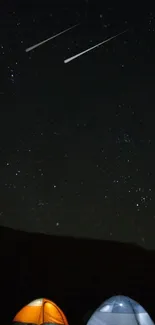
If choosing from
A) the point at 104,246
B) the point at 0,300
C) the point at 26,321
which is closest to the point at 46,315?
the point at 26,321

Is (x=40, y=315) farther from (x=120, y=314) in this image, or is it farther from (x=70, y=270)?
(x=70, y=270)

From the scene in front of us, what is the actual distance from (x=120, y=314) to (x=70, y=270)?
10613 millimetres

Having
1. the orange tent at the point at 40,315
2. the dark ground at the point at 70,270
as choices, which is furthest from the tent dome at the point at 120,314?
the dark ground at the point at 70,270

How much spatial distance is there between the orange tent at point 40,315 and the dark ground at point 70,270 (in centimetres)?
727

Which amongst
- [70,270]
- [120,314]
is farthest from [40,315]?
[70,270]

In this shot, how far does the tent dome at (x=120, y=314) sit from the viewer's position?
5.14 meters

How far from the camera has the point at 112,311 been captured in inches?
207

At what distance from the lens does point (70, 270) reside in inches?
616

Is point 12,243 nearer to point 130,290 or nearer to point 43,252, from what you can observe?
point 43,252

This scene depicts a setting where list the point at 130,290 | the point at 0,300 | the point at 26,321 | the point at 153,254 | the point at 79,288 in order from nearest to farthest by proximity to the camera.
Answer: the point at 26,321
the point at 0,300
the point at 130,290
the point at 79,288
the point at 153,254

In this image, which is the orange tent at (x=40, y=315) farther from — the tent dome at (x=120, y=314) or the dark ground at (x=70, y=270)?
the dark ground at (x=70, y=270)

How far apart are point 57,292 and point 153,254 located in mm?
3281

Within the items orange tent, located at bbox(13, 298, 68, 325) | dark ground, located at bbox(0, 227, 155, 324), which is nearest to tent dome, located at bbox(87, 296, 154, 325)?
orange tent, located at bbox(13, 298, 68, 325)

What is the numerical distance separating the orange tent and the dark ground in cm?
727
